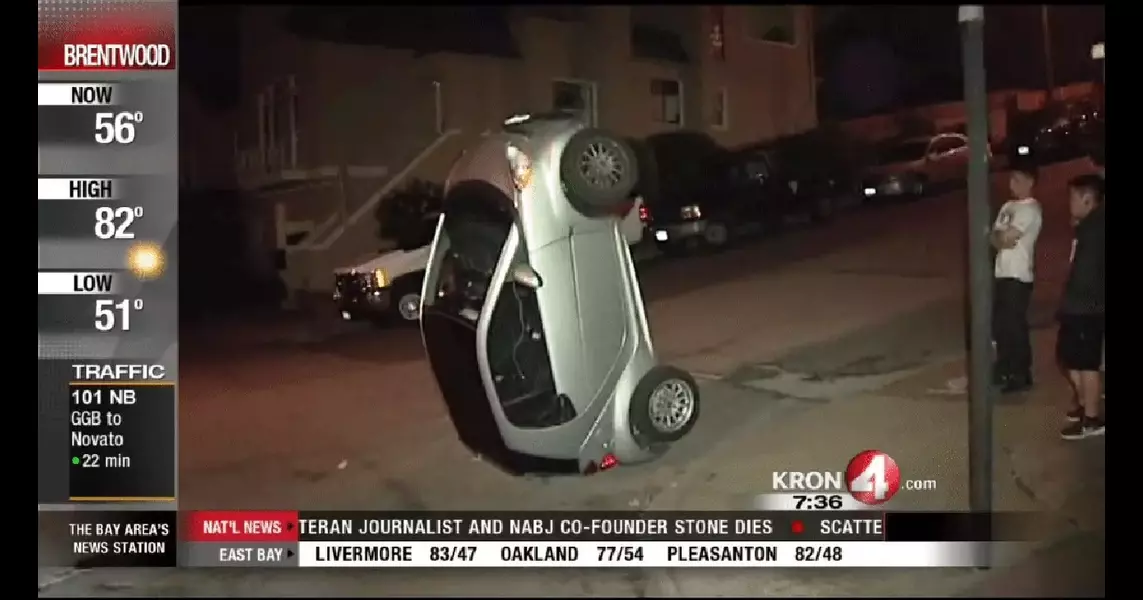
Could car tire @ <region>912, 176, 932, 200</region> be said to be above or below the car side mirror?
above

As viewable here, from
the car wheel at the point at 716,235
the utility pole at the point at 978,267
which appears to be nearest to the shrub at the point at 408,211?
the car wheel at the point at 716,235

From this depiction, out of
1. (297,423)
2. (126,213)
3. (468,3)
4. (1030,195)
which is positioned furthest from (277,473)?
(1030,195)

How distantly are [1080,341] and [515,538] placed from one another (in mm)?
1351

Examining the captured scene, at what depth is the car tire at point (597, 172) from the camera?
215cm

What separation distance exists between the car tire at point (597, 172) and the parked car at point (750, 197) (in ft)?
0.29

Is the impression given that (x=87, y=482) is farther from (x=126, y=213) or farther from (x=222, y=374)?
(x=126, y=213)

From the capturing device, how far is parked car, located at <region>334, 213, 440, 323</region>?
2217 mm

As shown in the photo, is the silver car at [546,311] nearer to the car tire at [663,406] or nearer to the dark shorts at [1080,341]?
the car tire at [663,406]

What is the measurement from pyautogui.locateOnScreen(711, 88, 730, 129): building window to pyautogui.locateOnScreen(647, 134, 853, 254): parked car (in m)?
0.07

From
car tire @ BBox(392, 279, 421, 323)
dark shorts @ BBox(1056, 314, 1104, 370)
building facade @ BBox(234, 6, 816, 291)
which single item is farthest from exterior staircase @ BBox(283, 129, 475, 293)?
dark shorts @ BBox(1056, 314, 1104, 370)

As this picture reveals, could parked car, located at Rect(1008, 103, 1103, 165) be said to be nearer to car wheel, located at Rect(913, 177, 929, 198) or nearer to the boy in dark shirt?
the boy in dark shirt

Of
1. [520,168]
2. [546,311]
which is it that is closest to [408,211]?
[520,168]

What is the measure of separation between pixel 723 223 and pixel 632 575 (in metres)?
0.83

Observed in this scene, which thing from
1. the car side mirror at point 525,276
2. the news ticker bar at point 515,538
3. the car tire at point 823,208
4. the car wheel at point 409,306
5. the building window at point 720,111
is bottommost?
the news ticker bar at point 515,538
